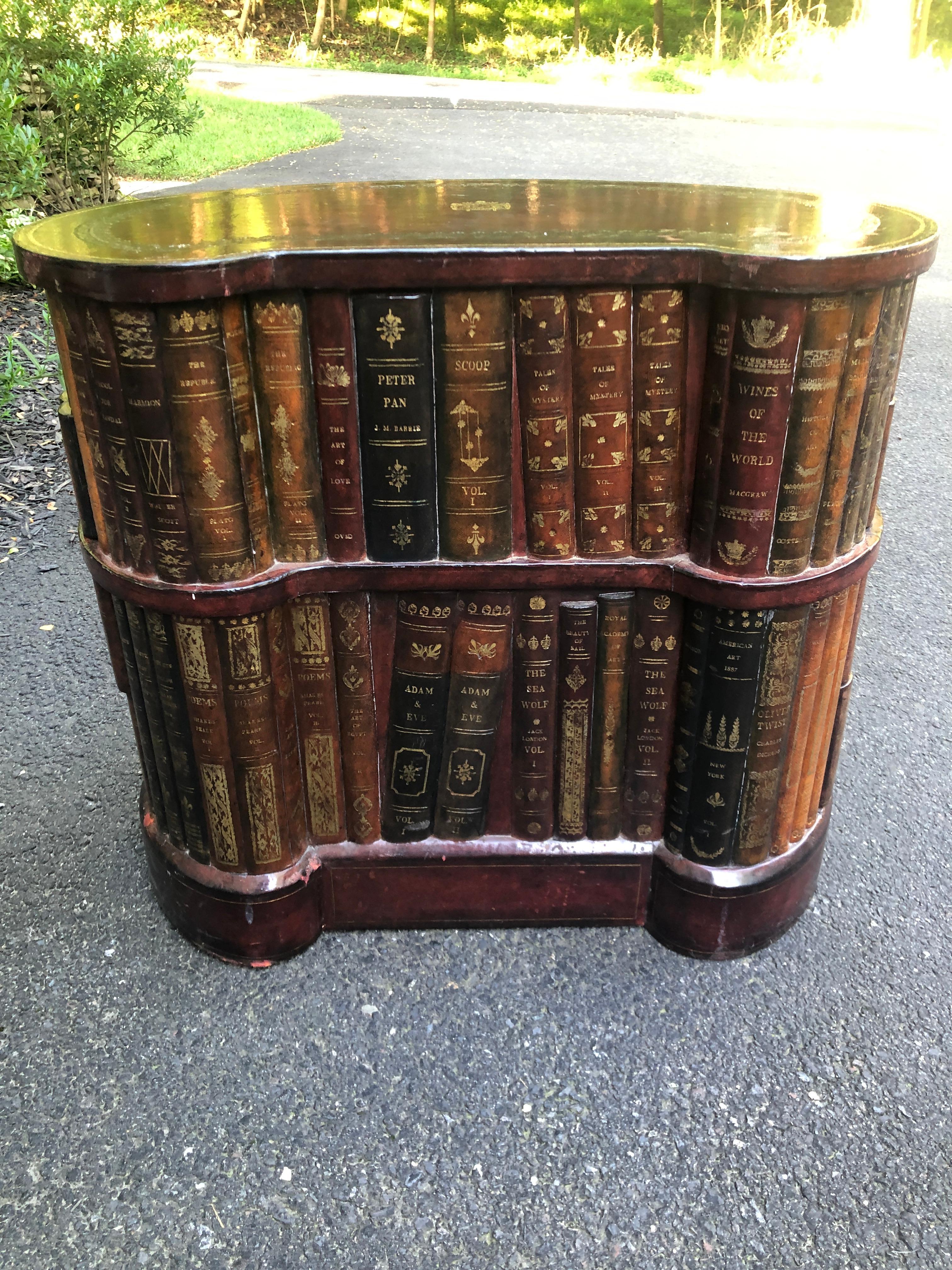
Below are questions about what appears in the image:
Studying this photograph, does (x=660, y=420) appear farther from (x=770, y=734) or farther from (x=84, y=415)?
(x=84, y=415)

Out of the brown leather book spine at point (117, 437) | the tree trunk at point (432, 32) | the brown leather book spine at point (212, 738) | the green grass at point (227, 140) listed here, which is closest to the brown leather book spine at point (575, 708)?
the brown leather book spine at point (212, 738)

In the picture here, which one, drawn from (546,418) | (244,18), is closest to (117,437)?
(546,418)

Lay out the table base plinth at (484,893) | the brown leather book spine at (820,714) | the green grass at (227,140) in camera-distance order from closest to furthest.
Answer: the brown leather book spine at (820,714) → the table base plinth at (484,893) → the green grass at (227,140)

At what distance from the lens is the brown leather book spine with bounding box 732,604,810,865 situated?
1575mm

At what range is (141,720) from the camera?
70.7 inches

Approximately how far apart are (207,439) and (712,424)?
754mm

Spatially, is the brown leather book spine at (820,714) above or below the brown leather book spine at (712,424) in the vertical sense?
below

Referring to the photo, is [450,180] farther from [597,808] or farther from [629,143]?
[629,143]

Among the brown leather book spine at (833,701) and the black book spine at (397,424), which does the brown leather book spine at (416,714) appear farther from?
the brown leather book spine at (833,701)

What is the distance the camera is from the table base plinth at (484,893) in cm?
177

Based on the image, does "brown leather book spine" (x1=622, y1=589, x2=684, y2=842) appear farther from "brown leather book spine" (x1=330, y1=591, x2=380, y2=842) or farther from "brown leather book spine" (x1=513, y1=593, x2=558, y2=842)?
"brown leather book spine" (x1=330, y1=591, x2=380, y2=842)

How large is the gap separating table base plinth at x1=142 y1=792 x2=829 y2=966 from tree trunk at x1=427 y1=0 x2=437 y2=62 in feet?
66.6

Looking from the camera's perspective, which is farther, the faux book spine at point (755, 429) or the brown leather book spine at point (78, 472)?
the brown leather book spine at point (78, 472)

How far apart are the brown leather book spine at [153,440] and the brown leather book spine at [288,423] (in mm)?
138
